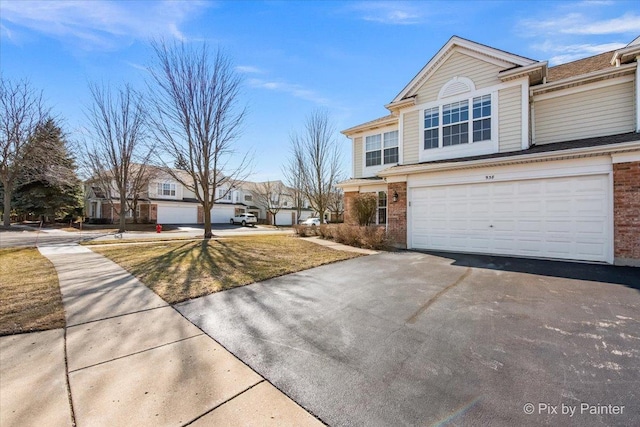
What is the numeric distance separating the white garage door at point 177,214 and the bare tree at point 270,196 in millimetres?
10139

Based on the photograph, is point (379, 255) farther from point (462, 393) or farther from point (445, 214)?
point (462, 393)

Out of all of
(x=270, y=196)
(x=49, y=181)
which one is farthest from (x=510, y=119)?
(x=270, y=196)

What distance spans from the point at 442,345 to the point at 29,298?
6447 millimetres

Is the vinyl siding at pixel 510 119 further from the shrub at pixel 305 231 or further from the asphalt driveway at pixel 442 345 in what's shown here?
the shrub at pixel 305 231

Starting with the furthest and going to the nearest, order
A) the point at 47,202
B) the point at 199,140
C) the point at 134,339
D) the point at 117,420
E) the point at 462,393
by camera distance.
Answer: the point at 47,202, the point at 199,140, the point at 134,339, the point at 462,393, the point at 117,420

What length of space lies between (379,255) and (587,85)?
30.9 ft

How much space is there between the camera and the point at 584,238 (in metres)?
8.08

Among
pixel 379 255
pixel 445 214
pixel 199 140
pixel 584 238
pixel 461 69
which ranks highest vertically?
pixel 461 69

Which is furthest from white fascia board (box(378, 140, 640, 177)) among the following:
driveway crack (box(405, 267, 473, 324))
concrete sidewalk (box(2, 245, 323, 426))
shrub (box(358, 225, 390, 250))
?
concrete sidewalk (box(2, 245, 323, 426))

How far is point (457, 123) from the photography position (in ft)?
36.8

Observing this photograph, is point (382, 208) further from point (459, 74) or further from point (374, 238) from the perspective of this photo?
point (459, 74)

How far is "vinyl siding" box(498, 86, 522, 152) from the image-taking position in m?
10.0

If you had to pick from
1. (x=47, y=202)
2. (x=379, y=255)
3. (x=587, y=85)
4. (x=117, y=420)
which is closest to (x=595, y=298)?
(x=379, y=255)

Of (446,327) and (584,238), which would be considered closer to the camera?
(446,327)
